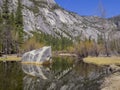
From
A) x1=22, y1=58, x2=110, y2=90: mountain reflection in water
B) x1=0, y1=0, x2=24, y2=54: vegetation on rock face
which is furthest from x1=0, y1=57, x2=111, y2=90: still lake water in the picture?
x1=0, y1=0, x2=24, y2=54: vegetation on rock face

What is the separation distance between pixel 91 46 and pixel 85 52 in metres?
3.96

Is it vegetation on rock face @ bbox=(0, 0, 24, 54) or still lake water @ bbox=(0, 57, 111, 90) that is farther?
vegetation on rock face @ bbox=(0, 0, 24, 54)

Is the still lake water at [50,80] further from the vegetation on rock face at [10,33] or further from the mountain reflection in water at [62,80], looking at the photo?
the vegetation on rock face at [10,33]

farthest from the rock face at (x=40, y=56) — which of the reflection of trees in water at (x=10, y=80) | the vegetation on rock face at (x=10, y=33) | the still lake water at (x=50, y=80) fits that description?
the vegetation on rock face at (x=10, y=33)

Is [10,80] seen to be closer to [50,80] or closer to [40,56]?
[50,80]

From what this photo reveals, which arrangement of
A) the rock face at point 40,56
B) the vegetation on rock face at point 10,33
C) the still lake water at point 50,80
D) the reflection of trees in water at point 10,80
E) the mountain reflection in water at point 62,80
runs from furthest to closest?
1. the vegetation on rock face at point 10,33
2. the rock face at point 40,56
3. the mountain reflection in water at point 62,80
4. the still lake water at point 50,80
5. the reflection of trees in water at point 10,80

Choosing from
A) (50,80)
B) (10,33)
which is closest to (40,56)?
(50,80)

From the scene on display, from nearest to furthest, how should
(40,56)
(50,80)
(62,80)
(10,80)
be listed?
(10,80) < (62,80) < (50,80) < (40,56)

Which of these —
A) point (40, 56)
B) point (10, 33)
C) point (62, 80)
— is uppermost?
point (10, 33)

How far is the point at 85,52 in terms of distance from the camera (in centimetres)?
13200

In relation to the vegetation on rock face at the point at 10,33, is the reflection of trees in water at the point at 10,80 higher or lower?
lower

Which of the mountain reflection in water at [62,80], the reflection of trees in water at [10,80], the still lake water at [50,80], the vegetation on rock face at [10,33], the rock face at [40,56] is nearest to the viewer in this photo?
the reflection of trees in water at [10,80]

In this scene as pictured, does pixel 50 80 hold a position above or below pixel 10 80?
below

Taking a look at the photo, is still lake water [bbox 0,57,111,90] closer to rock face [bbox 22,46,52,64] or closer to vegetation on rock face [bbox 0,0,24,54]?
rock face [bbox 22,46,52,64]
